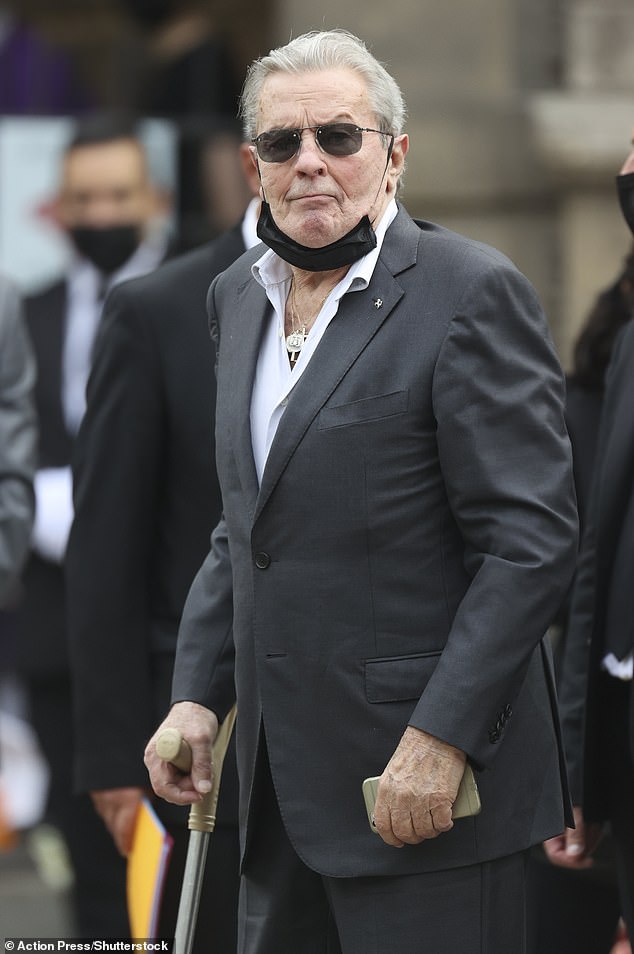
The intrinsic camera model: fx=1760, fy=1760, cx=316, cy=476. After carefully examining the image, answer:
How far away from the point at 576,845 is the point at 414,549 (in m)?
1.22

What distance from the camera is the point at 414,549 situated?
9.47ft

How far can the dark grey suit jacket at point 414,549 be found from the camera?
2.83 m

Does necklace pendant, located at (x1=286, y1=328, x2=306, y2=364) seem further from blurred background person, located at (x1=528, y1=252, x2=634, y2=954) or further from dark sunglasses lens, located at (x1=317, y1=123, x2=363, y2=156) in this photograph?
blurred background person, located at (x1=528, y1=252, x2=634, y2=954)

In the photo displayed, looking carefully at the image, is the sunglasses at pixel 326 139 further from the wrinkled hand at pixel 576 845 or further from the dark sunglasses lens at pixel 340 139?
the wrinkled hand at pixel 576 845

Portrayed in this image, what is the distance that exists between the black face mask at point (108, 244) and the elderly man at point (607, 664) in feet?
9.31

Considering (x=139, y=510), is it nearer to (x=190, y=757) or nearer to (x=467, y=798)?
(x=190, y=757)

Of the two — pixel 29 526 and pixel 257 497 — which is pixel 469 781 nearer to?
pixel 257 497

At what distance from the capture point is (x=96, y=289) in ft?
20.5

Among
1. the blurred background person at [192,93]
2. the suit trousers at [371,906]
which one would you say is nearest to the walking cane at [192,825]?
the suit trousers at [371,906]

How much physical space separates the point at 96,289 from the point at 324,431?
349 centimetres

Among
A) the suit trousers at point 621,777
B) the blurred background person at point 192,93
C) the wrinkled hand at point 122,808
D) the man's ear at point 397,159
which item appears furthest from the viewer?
the blurred background person at point 192,93

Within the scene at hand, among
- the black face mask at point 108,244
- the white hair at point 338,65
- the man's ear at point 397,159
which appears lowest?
the black face mask at point 108,244

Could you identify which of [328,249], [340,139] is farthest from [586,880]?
[340,139]

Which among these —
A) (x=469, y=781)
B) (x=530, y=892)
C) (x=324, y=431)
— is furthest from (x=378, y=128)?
(x=530, y=892)
